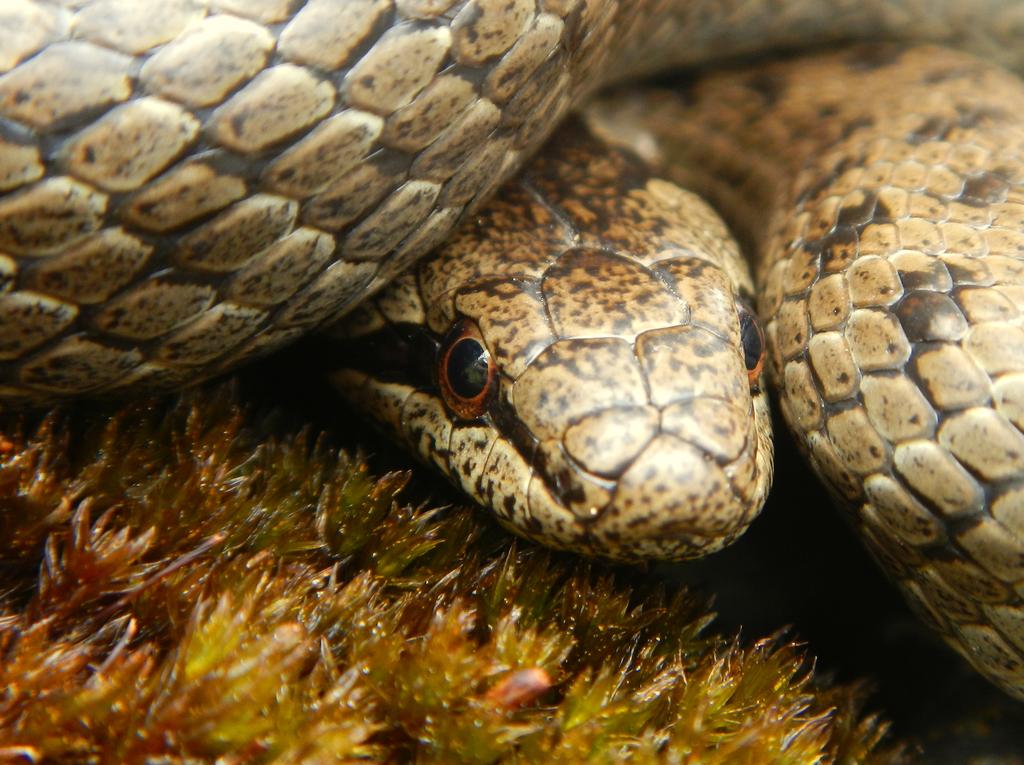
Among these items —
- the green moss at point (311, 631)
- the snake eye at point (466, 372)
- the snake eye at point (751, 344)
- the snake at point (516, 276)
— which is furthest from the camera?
the snake eye at point (751, 344)


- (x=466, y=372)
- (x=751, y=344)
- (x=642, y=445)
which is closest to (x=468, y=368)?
(x=466, y=372)

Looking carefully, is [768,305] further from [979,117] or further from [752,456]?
[979,117]

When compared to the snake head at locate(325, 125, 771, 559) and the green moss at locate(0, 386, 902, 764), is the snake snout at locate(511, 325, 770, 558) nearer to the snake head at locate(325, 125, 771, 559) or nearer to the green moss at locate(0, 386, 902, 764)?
the snake head at locate(325, 125, 771, 559)

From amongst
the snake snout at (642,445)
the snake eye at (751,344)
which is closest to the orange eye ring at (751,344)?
the snake eye at (751,344)

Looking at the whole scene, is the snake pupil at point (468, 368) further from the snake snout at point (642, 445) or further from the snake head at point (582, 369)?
the snake snout at point (642, 445)

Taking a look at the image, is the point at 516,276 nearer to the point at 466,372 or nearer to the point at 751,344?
the point at 466,372

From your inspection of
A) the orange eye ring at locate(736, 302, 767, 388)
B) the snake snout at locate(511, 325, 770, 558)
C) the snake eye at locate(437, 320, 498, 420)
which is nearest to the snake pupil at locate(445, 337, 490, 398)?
the snake eye at locate(437, 320, 498, 420)

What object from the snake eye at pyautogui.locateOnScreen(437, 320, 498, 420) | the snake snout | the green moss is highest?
the snake snout

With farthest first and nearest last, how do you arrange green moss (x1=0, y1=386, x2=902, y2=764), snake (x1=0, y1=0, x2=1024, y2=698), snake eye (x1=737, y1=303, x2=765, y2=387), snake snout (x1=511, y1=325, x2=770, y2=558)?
snake eye (x1=737, y1=303, x2=765, y2=387)
snake snout (x1=511, y1=325, x2=770, y2=558)
snake (x1=0, y1=0, x2=1024, y2=698)
green moss (x1=0, y1=386, x2=902, y2=764)
